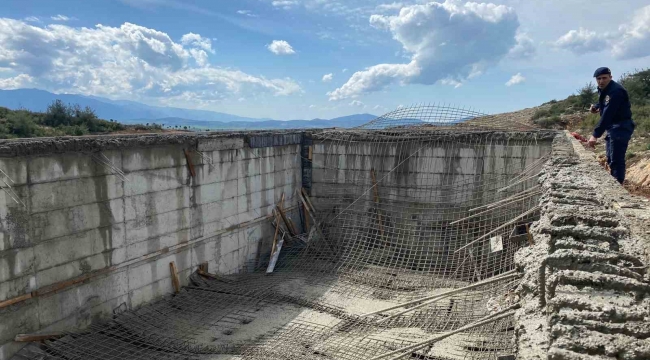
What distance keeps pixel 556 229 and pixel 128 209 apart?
4620 millimetres

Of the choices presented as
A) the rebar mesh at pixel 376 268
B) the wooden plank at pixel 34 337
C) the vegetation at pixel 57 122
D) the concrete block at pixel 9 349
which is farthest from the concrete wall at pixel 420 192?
the vegetation at pixel 57 122

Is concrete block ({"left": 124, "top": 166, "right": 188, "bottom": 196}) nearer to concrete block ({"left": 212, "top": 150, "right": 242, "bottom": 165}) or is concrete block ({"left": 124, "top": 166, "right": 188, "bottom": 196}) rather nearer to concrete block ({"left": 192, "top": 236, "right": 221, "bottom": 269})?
concrete block ({"left": 212, "top": 150, "right": 242, "bottom": 165})

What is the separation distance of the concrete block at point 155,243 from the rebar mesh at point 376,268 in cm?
64

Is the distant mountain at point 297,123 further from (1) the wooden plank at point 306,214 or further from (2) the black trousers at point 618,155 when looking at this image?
(2) the black trousers at point 618,155

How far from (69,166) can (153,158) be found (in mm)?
1134

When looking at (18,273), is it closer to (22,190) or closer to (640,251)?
(22,190)

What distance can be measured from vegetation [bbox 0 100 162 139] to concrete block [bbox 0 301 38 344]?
12039 mm

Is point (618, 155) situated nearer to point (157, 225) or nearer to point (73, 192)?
point (157, 225)

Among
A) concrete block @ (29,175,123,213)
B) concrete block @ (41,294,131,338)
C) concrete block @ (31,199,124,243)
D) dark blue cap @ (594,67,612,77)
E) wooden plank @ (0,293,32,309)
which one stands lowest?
concrete block @ (41,294,131,338)

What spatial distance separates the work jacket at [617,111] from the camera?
4.48 m

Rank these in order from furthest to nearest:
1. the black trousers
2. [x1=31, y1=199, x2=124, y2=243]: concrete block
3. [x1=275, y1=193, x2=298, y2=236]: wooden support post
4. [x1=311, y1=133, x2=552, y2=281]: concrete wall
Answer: [x1=275, y1=193, x2=298, y2=236]: wooden support post
[x1=311, y1=133, x2=552, y2=281]: concrete wall
the black trousers
[x1=31, y1=199, x2=124, y2=243]: concrete block

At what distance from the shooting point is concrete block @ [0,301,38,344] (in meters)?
4.08

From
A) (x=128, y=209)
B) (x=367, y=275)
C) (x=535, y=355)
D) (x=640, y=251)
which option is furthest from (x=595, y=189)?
(x=128, y=209)

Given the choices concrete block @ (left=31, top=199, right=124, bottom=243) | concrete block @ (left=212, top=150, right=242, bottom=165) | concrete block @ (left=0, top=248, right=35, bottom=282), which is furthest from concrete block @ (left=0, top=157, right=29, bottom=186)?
concrete block @ (left=212, top=150, right=242, bottom=165)
